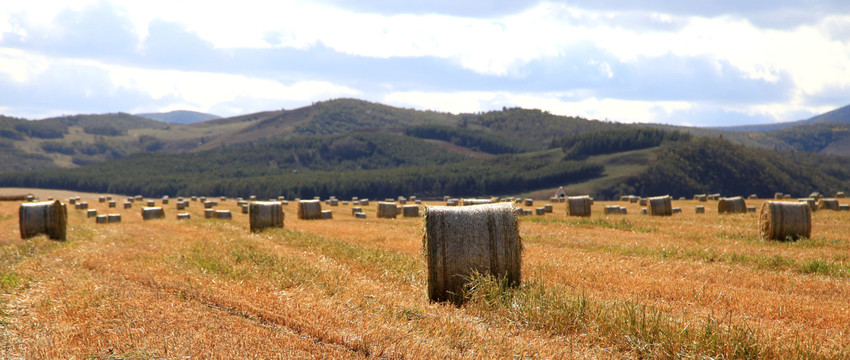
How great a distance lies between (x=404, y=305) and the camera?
9.98 m

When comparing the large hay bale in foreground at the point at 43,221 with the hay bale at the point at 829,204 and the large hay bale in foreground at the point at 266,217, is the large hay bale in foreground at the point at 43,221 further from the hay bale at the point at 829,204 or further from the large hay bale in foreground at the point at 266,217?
the hay bale at the point at 829,204

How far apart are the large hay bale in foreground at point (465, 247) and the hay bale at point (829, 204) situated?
35.1m

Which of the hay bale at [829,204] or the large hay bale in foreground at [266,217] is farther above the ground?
the large hay bale in foreground at [266,217]

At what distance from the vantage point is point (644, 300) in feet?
35.0

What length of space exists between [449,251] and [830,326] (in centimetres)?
563

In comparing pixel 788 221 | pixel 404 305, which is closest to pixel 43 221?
pixel 404 305

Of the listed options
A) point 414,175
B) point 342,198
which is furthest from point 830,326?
point 414,175

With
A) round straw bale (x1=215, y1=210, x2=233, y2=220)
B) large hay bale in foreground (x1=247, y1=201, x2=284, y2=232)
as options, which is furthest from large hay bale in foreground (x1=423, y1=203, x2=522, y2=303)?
round straw bale (x1=215, y1=210, x2=233, y2=220)

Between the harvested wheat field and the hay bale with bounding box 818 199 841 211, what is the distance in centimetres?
2434

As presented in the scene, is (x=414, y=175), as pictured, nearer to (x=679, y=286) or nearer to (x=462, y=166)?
(x=462, y=166)

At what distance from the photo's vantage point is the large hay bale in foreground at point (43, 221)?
24281 millimetres

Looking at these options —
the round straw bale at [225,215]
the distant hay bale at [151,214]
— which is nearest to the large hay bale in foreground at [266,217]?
the round straw bale at [225,215]

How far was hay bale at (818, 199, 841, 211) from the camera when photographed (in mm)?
39088

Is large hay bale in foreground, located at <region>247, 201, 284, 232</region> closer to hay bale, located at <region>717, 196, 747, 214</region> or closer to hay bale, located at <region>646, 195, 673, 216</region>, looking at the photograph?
hay bale, located at <region>646, 195, 673, 216</region>
